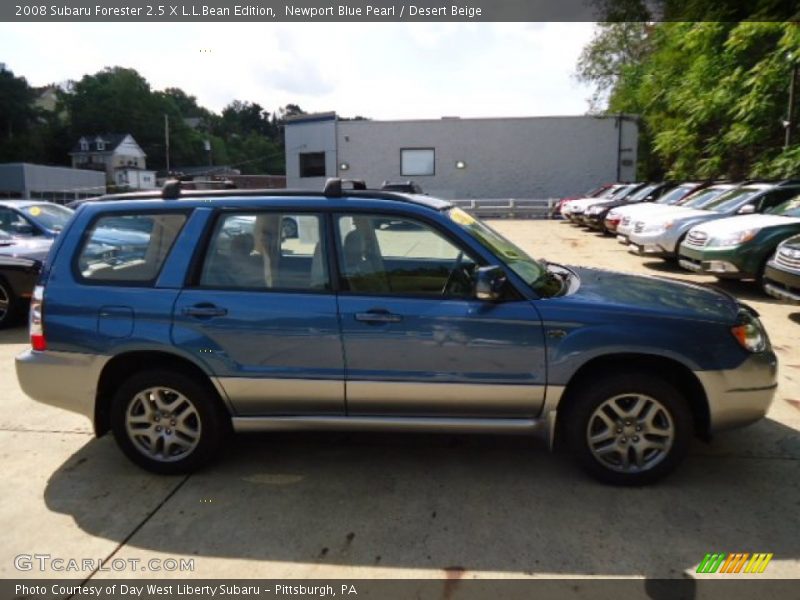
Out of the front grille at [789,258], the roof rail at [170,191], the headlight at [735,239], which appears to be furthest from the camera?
the headlight at [735,239]

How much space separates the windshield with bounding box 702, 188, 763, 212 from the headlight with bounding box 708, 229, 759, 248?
217cm

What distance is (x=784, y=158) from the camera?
52.5ft

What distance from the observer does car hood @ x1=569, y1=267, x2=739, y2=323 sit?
3.44 m

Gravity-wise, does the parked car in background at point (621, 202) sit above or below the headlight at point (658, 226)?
above

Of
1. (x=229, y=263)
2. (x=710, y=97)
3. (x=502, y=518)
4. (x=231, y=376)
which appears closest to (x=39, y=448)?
(x=231, y=376)

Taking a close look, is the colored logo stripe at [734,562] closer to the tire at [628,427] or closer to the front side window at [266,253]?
the tire at [628,427]

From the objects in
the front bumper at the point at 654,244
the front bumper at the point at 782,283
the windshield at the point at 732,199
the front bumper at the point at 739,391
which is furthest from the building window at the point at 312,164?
the front bumper at the point at 739,391

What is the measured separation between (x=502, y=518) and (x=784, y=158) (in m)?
16.8

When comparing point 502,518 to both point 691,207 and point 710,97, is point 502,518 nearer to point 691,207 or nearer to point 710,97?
point 691,207

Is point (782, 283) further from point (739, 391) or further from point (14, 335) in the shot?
point (14, 335)

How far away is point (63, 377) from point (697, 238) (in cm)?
914

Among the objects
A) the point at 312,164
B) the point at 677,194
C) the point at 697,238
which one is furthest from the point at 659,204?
the point at 312,164

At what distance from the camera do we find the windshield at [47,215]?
8.64m

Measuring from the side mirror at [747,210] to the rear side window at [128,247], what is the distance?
9.77 m
